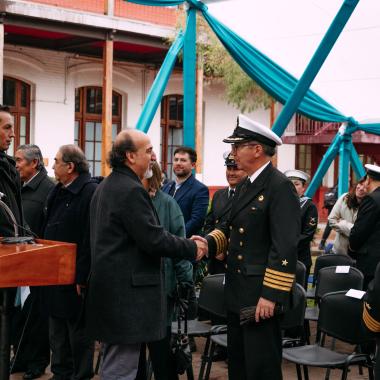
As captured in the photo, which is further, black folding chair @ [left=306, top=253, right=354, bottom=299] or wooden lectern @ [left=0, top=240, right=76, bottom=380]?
black folding chair @ [left=306, top=253, right=354, bottom=299]

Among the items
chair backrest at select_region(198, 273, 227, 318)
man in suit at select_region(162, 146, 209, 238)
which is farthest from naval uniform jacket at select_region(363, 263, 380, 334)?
man in suit at select_region(162, 146, 209, 238)

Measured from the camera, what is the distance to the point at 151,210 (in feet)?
13.9

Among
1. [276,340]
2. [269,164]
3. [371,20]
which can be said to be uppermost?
[371,20]

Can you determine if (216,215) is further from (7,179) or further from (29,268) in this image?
(29,268)

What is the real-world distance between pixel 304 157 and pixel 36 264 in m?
21.4

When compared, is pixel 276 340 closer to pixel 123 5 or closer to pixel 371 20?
pixel 371 20

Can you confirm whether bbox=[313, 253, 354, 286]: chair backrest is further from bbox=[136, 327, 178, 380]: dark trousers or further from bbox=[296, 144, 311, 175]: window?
bbox=[296, 144, 311, 175]: window

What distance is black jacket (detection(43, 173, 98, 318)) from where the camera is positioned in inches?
213

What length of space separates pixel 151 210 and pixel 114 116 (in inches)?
650

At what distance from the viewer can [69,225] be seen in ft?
18.0

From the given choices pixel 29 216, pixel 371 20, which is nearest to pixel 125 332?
pixel 29 216

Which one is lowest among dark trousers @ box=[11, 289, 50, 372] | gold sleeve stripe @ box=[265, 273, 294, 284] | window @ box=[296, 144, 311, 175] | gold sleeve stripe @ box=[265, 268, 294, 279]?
dark trousers @ box=[11, 289, 50, 372]

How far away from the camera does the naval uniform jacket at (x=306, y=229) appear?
24.6ft

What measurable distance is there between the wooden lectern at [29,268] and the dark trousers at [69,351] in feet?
4.17
